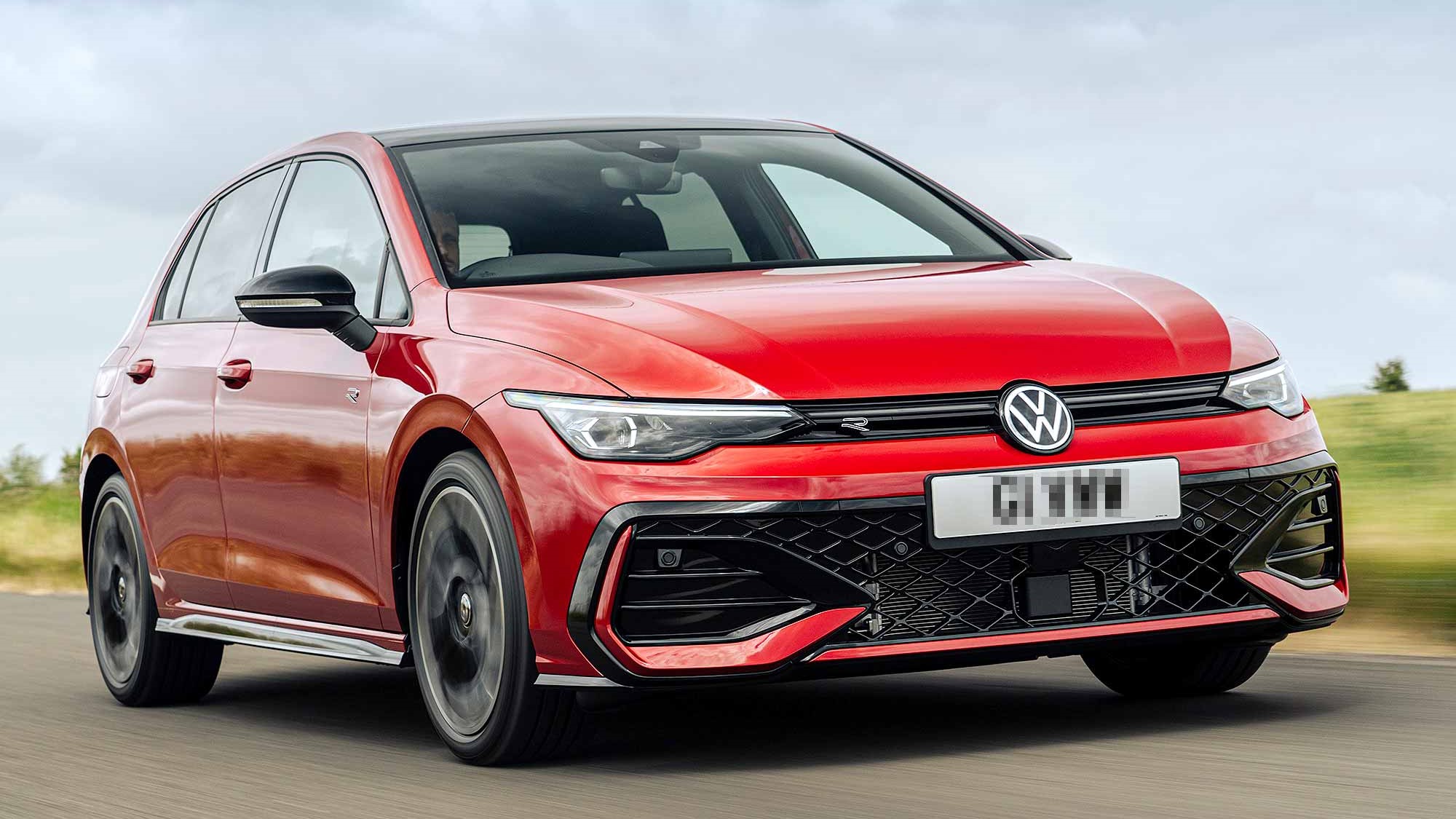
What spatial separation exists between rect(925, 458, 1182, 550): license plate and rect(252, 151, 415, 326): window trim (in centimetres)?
160

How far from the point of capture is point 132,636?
7.67 meters

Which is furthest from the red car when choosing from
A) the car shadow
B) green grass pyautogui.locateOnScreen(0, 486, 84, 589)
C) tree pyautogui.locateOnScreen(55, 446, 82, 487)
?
tree pyautogui.locateOnScreen(55, 446, 82, 487)

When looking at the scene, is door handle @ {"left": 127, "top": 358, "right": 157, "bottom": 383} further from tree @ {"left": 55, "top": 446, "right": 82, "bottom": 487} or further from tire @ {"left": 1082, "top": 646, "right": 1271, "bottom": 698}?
tree @ {"left": 55, "top": 446, "right": 82, "bottom": 487}

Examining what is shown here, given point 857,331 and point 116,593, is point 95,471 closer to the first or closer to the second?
point 116,593

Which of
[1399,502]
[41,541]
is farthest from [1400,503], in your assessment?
[41,541]

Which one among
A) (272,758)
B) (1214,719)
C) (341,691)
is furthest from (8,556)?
(1214,719)

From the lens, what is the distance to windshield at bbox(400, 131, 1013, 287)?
19.2 feet

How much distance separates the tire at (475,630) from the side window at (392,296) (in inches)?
21.2

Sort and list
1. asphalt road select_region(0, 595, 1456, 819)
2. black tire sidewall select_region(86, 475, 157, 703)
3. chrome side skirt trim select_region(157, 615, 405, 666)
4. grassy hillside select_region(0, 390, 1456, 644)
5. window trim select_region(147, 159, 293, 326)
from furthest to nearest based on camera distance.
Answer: black tire sidewall select_region(86, 475, 157, 703) < grassy hillside select_region(0, 390, 1456, 644) < window trim select_region(147, 159, 293, 326) < chrome side skirt trim select_region(157, 615, 405, 666) < asphalt road select_region(0, 595, 1456, 819)

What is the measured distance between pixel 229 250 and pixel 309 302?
5.88ft

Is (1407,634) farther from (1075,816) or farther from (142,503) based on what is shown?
(142,503)

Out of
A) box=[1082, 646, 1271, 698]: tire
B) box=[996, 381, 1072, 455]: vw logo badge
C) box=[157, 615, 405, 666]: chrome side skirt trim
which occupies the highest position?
box=[996, 381, 1072, 455]: vw logo badge

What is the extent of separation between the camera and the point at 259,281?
5.80 m

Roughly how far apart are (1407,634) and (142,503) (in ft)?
13.6
